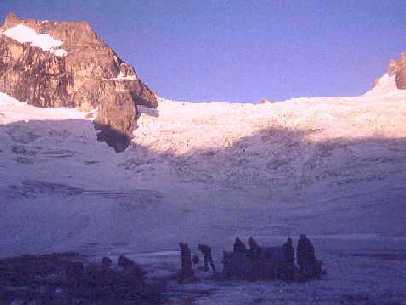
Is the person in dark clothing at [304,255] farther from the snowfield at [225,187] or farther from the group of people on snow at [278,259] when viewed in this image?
the snowfield at [225,187]

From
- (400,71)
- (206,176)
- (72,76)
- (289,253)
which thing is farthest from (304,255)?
(400,71)

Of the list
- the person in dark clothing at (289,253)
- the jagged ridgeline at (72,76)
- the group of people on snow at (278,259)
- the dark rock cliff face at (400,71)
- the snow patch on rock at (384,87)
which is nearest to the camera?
the group of people on snow at (278,259)

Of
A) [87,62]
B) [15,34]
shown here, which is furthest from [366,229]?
[15,34]

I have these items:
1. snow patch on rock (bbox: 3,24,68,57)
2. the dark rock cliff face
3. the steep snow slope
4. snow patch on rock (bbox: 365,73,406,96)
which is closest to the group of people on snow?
the steep snow slope

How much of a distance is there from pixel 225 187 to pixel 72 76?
34876mm

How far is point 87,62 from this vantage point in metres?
81.9

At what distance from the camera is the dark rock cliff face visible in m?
86.4

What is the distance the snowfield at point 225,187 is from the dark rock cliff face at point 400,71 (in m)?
11.5

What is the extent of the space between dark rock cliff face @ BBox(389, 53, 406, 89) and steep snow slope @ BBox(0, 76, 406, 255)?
11.9m

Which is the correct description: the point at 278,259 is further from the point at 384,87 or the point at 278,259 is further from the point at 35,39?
the point at 384,87

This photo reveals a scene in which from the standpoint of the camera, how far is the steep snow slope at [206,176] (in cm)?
4075

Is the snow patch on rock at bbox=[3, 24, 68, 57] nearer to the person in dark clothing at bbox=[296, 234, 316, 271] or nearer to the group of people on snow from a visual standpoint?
the group of people on snow

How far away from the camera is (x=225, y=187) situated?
5375cm

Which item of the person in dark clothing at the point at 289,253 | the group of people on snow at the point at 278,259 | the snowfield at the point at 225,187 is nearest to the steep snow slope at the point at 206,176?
the snowfield at the point at 225,187
